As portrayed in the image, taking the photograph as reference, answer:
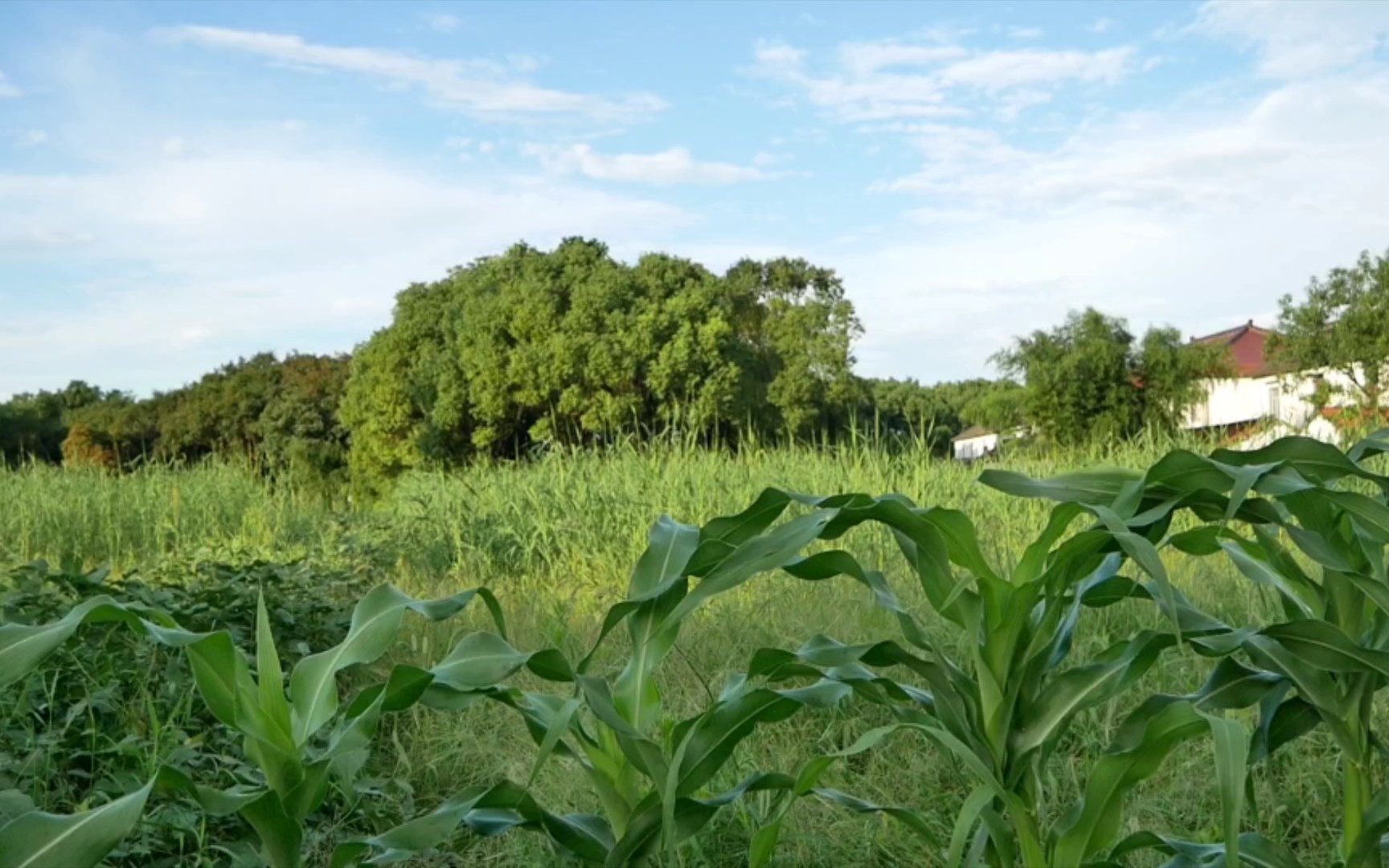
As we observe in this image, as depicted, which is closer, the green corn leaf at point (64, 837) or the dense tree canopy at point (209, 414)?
the green corn leaf at point (64, 837)

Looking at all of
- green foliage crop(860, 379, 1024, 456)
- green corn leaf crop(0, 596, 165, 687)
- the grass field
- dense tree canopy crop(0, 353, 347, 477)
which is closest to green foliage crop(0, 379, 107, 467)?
dense tree canopy crop(0, 353, 347, 477)

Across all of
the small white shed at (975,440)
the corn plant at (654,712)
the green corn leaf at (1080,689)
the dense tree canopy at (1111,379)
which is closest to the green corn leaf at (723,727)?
the corn plant at (654,712)

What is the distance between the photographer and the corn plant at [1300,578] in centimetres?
107

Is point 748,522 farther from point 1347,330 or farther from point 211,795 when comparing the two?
point 1347,330

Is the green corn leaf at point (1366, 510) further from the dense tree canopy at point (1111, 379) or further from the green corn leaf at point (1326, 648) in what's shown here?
the dense tree canopy at point (1111, 379)

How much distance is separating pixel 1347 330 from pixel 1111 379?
4661mm

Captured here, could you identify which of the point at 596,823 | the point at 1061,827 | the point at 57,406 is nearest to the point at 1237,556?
the point at 1061,827

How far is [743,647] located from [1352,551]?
7.65 ft

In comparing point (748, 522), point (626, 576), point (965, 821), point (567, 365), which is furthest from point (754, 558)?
point (567, 365)

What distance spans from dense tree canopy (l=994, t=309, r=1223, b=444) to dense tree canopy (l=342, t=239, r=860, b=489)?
3.18 metres

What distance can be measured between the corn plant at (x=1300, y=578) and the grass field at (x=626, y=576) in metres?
0.30

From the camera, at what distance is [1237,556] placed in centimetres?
136

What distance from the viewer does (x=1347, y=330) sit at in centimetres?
1959

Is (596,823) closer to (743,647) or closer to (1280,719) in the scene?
(1280,719)
